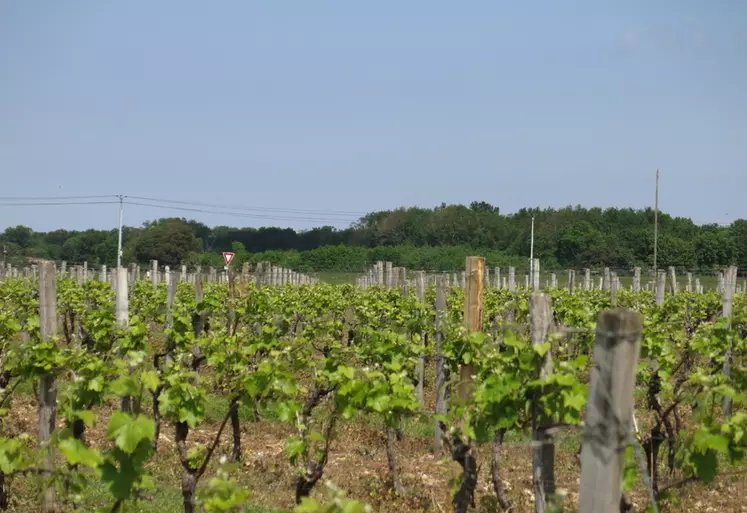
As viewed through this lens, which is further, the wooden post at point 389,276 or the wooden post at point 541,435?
the wooden post at point 389,276

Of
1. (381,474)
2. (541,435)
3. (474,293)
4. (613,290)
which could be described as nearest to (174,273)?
(381,474)

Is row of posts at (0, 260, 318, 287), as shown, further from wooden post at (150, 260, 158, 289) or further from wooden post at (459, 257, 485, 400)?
wooden post at (459, 257, 485, 400)

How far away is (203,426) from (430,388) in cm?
372

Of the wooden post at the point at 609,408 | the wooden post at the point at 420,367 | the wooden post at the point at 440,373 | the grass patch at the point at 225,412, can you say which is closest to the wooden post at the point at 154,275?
the grass patch at the point at 225,412

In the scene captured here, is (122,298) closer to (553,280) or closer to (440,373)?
(440,373)

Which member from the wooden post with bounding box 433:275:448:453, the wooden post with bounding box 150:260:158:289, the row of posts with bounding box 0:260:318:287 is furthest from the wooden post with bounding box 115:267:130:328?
the wooden post with bounding box 150:260:158:289

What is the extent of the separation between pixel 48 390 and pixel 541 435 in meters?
3.51

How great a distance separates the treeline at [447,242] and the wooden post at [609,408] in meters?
45.6

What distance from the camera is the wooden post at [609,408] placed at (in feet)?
7.72

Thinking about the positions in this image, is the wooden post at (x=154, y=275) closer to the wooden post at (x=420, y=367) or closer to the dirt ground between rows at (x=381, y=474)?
the wooden post at (x=420, y=367)

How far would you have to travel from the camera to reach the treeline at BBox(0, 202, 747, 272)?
5319 cm

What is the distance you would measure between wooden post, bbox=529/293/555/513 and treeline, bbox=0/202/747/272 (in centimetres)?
4405

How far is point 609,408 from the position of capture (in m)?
2.39

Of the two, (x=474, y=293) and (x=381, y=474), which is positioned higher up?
(x=474, y=293)
